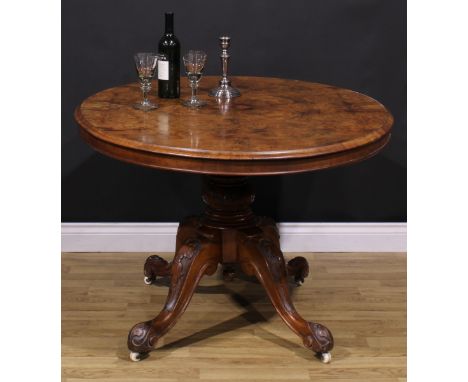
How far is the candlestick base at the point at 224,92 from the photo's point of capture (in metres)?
3.28

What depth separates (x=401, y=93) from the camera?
396 centimetres

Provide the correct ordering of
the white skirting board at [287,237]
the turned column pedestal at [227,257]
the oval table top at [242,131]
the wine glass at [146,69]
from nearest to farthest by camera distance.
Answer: the oval table top at [242,131], the wine glass at [146,69], the turned column pedestal at [227,257], the white skirting board at [287,237]

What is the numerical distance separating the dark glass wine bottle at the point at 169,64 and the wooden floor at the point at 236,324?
35.4 inches

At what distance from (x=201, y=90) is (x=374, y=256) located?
1.26 metres

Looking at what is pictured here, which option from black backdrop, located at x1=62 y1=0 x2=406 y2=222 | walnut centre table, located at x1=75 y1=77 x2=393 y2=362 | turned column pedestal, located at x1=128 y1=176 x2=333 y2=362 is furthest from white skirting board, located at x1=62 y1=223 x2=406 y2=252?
turned column pedestal, located at x1=128 y1=176 x2=333 y2=362

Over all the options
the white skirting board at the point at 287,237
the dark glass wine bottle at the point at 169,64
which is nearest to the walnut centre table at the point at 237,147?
the dark glass wine bottle at the point at 169,64

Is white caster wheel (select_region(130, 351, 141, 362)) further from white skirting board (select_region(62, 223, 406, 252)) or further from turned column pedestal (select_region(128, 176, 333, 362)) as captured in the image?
white skirting board (select_region(62, 223, 406, 252))

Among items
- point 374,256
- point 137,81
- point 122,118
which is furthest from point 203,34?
point 374,256

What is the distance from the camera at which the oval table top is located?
2633mm

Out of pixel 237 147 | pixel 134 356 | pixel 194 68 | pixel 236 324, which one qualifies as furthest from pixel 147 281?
pixel 237 147

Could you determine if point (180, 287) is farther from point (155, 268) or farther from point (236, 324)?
point (155, 268)

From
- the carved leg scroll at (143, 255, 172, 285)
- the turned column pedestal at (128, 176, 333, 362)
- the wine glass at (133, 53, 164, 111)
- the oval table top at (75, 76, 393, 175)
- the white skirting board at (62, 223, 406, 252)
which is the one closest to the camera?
the oval table top at (75, 76, 393, 175)

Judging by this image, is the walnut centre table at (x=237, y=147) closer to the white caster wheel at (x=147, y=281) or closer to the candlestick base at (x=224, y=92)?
the candlestick base at (x=224, y=92)

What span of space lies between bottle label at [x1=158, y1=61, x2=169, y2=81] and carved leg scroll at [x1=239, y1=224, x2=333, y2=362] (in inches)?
26.3
